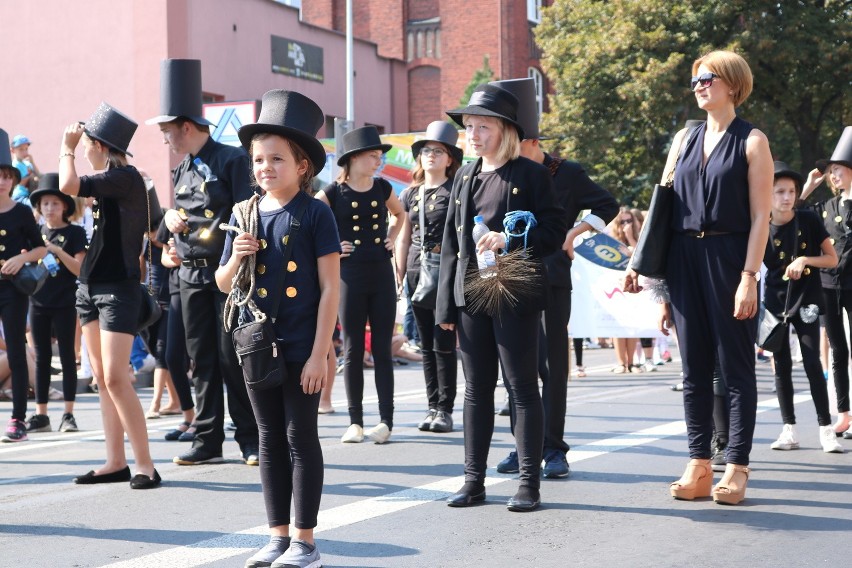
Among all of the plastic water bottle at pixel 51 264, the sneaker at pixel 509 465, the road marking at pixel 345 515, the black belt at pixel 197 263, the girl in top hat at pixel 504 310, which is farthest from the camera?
the plastic water bottle at pixel 51 264

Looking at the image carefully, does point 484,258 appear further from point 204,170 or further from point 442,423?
point 442,423

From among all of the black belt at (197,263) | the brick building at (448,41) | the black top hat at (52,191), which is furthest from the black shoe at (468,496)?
the brick building at (448,41)

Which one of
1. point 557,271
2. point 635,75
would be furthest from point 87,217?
point 635,75

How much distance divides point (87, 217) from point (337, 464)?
8.53 meters

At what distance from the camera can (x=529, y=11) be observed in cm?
4766

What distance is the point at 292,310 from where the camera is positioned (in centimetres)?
519

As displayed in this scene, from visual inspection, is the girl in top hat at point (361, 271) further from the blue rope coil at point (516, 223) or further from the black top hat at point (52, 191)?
the blue rope coil at point (516, 223)

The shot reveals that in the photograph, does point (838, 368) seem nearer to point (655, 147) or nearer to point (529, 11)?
point (655, 147)

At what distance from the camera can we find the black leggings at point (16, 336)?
32.5ft

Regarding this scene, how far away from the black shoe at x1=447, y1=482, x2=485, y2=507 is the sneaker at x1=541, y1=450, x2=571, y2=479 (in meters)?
0.92

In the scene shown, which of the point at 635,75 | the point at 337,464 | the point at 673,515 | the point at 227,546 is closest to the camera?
the point at 227,546

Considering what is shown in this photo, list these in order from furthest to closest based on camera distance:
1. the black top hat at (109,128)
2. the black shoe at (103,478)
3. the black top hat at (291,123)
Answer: the black shoe at (103,478) < the black top hat at (109,128) < the black top hat at (291,123)

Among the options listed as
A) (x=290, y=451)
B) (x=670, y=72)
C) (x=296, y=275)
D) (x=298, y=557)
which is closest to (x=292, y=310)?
(x=296, y=275)

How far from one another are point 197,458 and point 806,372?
427 centimetres
